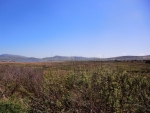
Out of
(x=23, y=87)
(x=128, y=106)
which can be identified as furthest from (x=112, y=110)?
(x=23, y=87)

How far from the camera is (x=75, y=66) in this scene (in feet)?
38.5

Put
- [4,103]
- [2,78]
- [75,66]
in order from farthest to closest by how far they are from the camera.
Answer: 1. [2,78]
2. [75,66]
3. [4,103]

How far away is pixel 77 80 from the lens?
10102 millimetres

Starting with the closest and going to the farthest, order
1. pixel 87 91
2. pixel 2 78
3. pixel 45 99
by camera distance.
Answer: pixel 87 91 < pixel 45 99 < pixel 2 78

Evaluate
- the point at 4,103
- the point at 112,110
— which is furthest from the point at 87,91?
the point at 4,103

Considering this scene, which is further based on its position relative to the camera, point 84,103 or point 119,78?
point 119,78

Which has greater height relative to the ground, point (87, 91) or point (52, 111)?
point (87, 91)

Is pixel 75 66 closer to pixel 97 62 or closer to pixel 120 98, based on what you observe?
pixel 97 62

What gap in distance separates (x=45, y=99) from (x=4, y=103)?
362cm

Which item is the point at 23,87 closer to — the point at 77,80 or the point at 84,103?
the point at 77,80

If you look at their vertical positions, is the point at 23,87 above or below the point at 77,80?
below

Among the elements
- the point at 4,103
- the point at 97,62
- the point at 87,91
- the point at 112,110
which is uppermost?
the point at 97,62

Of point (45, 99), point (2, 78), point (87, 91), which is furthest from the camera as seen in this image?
point (2, 78)

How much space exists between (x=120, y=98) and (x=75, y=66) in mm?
5295
